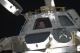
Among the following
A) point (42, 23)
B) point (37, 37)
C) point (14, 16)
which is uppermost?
point (14, 16)

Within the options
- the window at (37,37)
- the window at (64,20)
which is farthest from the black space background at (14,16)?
the window at (37,37)

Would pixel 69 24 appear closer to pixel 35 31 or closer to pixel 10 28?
pixel 35 31

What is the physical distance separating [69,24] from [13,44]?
2.07 m

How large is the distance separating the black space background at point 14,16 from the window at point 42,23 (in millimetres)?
7464

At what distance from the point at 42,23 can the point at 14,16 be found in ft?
27.8

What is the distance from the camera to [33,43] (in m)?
8.35

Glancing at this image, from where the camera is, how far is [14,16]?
1819 cm

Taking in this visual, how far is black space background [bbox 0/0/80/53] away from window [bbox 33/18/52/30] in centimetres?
746

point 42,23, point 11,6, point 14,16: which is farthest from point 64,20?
point 14,16

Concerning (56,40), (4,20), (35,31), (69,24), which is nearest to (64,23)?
(69,24)

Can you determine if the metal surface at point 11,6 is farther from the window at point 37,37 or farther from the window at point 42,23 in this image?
the window at point 42,23

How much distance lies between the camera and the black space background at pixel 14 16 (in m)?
17.7

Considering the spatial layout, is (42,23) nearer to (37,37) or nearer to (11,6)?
(37,37)


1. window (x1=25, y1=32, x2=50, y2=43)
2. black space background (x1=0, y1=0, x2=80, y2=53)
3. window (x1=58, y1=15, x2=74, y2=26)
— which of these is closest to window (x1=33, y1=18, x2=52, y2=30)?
window (x1=58, y1=15, x2=74, y2=26)
